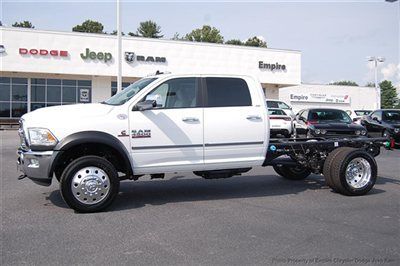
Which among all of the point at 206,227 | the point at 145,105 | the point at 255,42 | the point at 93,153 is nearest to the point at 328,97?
the point at 255,42

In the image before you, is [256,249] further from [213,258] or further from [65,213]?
[65,213]

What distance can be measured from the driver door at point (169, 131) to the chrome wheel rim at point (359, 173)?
285 cm

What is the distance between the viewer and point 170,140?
6926 mm

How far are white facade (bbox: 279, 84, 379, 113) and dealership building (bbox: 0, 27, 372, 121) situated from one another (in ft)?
42.3

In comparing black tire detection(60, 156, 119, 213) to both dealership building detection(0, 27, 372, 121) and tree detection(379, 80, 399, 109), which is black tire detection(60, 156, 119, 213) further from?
tree detection(379, 80, 399, 109)

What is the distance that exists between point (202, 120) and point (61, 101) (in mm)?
28922

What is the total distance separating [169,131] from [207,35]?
70733 mm

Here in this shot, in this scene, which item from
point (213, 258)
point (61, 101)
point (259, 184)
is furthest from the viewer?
point (61, 101)

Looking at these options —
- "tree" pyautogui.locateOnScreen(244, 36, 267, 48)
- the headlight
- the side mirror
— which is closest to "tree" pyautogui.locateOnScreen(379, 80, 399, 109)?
"tree" pyautogui.locateOnScreen(244, 36, 267, 48)

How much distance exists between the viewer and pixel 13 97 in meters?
32.6

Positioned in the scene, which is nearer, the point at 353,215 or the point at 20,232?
the point at 20,232

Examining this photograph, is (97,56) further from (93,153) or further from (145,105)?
(145,105)

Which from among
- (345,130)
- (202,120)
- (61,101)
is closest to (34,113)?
(202,120)

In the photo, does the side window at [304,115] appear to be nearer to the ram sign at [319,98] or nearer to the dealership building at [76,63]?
the dealership building at [76,63]
